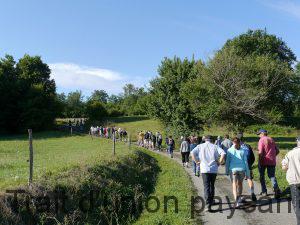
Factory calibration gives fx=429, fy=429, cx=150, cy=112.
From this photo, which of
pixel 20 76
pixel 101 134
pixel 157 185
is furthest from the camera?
pixel 20 76

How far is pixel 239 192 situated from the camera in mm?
11820

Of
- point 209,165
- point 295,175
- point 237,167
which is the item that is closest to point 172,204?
point 209,165

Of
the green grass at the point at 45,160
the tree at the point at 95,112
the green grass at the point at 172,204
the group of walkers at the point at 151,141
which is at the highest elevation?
the tree at the point at 95,112

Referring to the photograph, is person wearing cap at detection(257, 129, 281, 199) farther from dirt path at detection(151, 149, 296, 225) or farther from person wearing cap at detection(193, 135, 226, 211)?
person wearing cap at detection(193, 135, 226, 211)

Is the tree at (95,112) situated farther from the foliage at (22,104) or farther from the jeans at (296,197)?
the jeans at (296,197)

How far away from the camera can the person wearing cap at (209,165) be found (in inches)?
451

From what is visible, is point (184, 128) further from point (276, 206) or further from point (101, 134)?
point (276, 206)

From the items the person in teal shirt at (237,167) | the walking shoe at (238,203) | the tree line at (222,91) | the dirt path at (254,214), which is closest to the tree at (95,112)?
the tree line at (222,91)

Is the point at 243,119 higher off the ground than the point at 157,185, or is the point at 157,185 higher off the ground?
the point at 243,119

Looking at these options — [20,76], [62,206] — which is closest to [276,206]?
[62,206]

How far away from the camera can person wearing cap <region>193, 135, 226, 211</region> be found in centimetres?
1145

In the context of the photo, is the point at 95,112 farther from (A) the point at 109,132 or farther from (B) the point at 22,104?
(A) the point at 109,132

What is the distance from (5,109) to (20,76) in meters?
8.23

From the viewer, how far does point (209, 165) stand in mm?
11445
